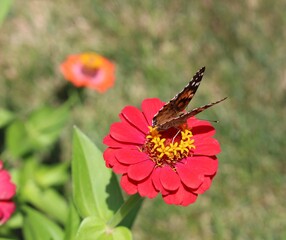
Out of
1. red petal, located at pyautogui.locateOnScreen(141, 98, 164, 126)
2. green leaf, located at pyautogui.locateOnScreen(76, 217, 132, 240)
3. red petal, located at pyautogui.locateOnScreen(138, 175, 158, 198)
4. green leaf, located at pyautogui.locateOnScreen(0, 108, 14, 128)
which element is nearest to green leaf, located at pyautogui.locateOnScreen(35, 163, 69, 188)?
green leaf, located at pyautogui.locateOnScreen(0, 108, 14, 128)

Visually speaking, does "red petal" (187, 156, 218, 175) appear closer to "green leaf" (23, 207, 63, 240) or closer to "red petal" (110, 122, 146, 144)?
"red petal" (110, 122, 146, 144)

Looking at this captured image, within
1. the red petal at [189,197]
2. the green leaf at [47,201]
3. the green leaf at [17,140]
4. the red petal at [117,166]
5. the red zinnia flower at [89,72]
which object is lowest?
the red petal at [189,197]

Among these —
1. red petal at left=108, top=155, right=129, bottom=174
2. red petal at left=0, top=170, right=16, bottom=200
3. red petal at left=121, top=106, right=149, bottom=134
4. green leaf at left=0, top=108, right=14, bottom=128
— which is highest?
green leaf at left=0, top=108, right=14, bottom=128

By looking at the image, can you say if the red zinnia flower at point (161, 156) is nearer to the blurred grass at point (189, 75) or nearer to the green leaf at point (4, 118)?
the green leaf at point (4, 118)

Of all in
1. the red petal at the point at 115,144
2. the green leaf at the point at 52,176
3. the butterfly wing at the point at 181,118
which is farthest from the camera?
the green leaf at the point at 52,176

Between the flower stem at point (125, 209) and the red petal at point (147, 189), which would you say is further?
the flower stem at point (125, 209)

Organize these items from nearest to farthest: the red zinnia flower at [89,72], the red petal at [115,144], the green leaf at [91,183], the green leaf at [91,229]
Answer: the red petal at [115,144], the green leaf at [91,229], the green leaf at [91,183], the red zinnia flower at [89,72]

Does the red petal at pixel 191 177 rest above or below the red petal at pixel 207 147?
below

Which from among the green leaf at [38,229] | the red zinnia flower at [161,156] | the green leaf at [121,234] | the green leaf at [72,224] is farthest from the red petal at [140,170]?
the green leaf at [38,229]

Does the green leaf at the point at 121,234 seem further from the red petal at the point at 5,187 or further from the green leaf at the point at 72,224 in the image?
the red petal at the point at 5,187
